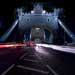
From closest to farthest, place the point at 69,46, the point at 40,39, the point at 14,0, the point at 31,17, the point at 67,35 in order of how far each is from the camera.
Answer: the point at 14,0 → the point at 69,46 → the point at 67,35 → the point at 31,17 → the point at 40,39

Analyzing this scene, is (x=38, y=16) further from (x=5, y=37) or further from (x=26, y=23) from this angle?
(x=5, y=37)

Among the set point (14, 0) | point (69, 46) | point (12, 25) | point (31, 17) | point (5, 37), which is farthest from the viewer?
point (31, 17)

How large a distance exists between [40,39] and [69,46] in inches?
1724

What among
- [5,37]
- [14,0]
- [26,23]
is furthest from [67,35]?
[26,23]

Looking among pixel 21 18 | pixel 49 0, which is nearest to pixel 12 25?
pixel 21 18

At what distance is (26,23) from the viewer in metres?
88.7

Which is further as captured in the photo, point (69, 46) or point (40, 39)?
point (40, 39)

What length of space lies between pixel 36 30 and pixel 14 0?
52295mm

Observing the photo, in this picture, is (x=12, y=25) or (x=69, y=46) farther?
(x=12, y=25)

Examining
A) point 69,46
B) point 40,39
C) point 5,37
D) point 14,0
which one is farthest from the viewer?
point 40,39

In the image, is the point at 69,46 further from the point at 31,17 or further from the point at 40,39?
the point at 40,39

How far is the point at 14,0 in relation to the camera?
48.8m

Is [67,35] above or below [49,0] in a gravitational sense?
below

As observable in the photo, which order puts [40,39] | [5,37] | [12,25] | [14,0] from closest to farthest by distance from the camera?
[14,0] → [5,37] → [12,25] → [40,39]
